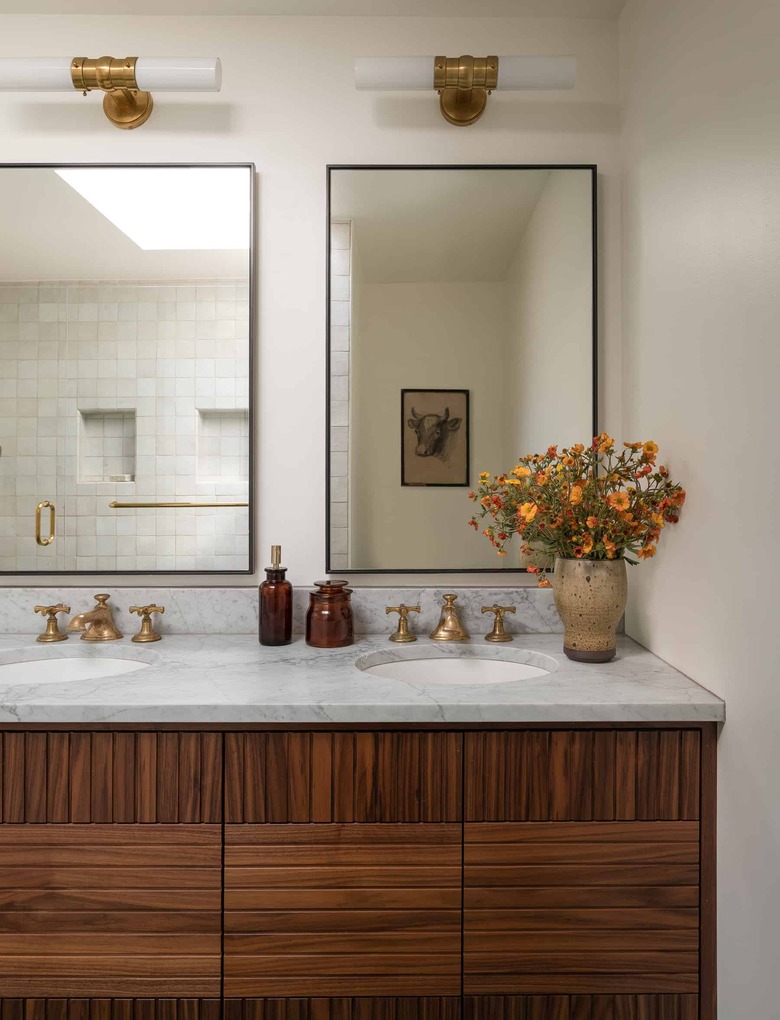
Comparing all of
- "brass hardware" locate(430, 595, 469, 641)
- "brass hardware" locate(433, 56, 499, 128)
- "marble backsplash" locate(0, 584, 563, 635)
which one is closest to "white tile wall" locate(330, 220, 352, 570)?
Result: "marble backsplash" locate(0, 584, 563, 635)

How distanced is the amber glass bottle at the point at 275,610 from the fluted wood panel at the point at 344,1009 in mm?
702

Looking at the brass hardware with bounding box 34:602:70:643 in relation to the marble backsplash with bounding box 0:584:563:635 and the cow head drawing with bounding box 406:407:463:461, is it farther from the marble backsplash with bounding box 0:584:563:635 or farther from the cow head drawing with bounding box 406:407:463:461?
the cow head drawing with bounding box 406:407:463:461

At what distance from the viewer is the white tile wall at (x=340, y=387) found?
1.75 metres

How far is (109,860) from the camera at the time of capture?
1.20 metres

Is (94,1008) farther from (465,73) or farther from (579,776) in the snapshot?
(465,73)

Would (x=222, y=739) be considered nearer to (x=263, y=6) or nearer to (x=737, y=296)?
(x=737, y=296)

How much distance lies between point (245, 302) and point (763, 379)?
1228 mm

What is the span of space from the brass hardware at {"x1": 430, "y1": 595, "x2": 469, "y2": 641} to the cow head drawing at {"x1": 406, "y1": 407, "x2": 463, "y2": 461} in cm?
38

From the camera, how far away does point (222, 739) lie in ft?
3.95

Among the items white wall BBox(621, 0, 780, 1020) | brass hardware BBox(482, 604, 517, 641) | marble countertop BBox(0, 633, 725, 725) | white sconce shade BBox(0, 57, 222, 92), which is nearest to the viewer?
white wall BBox(621, 0, 780, 1020)

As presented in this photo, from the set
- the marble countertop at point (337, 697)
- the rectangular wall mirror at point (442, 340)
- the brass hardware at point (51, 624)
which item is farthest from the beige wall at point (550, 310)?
the brass hardware at point (51, 624)

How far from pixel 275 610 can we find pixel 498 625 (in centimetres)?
55

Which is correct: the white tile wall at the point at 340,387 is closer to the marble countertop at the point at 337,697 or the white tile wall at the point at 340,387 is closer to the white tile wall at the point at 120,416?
the white tile wall at the point at 120,416

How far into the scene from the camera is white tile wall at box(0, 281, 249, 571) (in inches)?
68.2
